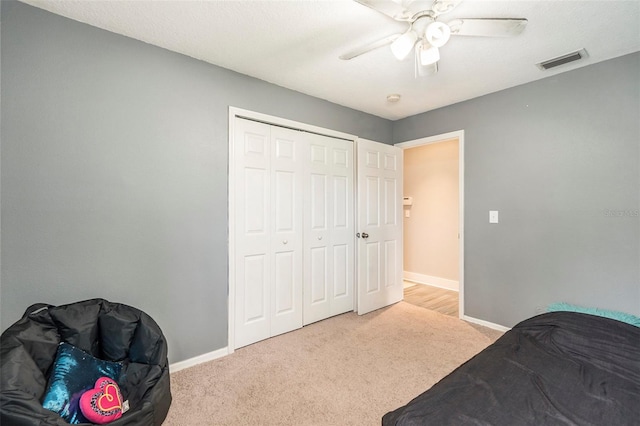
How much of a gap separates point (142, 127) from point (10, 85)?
0.67 meters

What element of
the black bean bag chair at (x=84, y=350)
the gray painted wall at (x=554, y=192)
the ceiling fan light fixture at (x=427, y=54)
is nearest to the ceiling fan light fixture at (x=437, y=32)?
the ceiling fan light fixture at (x=427, y=54)

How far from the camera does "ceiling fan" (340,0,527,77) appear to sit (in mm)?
1433

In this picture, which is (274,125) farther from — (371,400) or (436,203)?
(436,203)

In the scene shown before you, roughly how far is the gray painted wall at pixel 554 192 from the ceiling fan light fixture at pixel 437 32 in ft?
6.11

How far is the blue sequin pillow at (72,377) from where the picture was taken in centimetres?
133

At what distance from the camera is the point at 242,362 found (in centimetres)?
237

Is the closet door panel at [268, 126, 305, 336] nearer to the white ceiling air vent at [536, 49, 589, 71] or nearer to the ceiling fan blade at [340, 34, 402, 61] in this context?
the ceiling fan blade at [340, 34, 402, 61]

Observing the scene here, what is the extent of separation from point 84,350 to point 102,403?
36 cm

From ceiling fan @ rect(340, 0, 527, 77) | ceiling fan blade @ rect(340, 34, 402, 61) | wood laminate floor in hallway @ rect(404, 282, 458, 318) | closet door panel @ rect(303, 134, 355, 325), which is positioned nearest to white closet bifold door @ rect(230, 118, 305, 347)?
closet door panel @ rect(303, 134, 355, 325)

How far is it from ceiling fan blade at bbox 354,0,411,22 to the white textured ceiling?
1.16ft

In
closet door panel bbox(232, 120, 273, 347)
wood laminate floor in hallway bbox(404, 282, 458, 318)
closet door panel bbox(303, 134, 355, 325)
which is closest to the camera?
closet door panel bbox(232, 120, 273, 347)

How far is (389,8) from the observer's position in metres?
1.43

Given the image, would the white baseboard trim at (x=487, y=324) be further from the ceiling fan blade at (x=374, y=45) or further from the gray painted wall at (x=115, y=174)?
the ceiling fan blade at (x=374, y=45)

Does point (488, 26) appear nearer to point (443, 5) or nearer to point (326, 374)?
point (443, 5)
